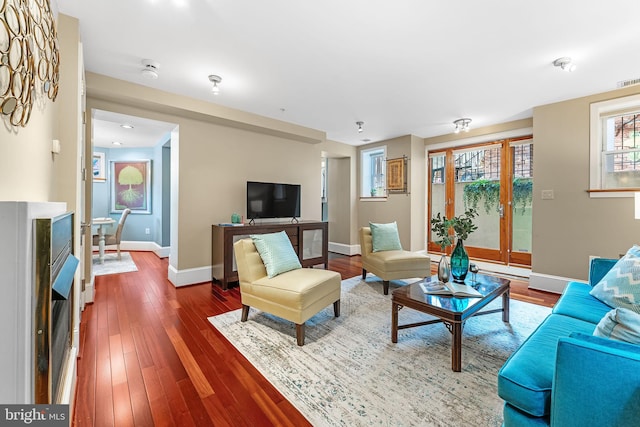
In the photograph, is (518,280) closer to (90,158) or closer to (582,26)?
(582,26)

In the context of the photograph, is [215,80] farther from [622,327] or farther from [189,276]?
[622,327]

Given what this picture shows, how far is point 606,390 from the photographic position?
82 centimetres

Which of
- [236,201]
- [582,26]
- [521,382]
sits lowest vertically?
[521,382]

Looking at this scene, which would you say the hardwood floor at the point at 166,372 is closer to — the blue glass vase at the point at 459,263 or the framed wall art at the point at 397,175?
the blue glass vase at the point at 459,263

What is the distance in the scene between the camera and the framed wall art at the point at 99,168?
19.5 feet

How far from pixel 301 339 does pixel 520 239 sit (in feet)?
13.3

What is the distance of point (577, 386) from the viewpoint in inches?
33.9

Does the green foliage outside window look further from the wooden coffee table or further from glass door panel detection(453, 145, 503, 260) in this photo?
the wooden coffee table

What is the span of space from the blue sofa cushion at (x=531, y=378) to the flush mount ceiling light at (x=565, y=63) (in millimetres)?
2542

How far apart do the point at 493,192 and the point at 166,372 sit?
200 inches

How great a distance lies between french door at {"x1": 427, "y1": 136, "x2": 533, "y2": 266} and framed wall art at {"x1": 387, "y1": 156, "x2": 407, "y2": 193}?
686mm

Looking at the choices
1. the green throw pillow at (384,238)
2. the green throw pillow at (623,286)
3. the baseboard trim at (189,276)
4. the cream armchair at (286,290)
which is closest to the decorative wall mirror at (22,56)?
the cream armchair at (286,290)

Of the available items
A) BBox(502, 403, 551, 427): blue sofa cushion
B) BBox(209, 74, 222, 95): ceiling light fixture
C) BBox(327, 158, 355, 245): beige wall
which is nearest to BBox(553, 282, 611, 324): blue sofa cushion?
BBox(502, 403, 551, 427): blue sofa cushion

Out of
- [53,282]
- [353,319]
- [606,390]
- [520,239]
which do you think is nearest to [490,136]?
[520,239]
